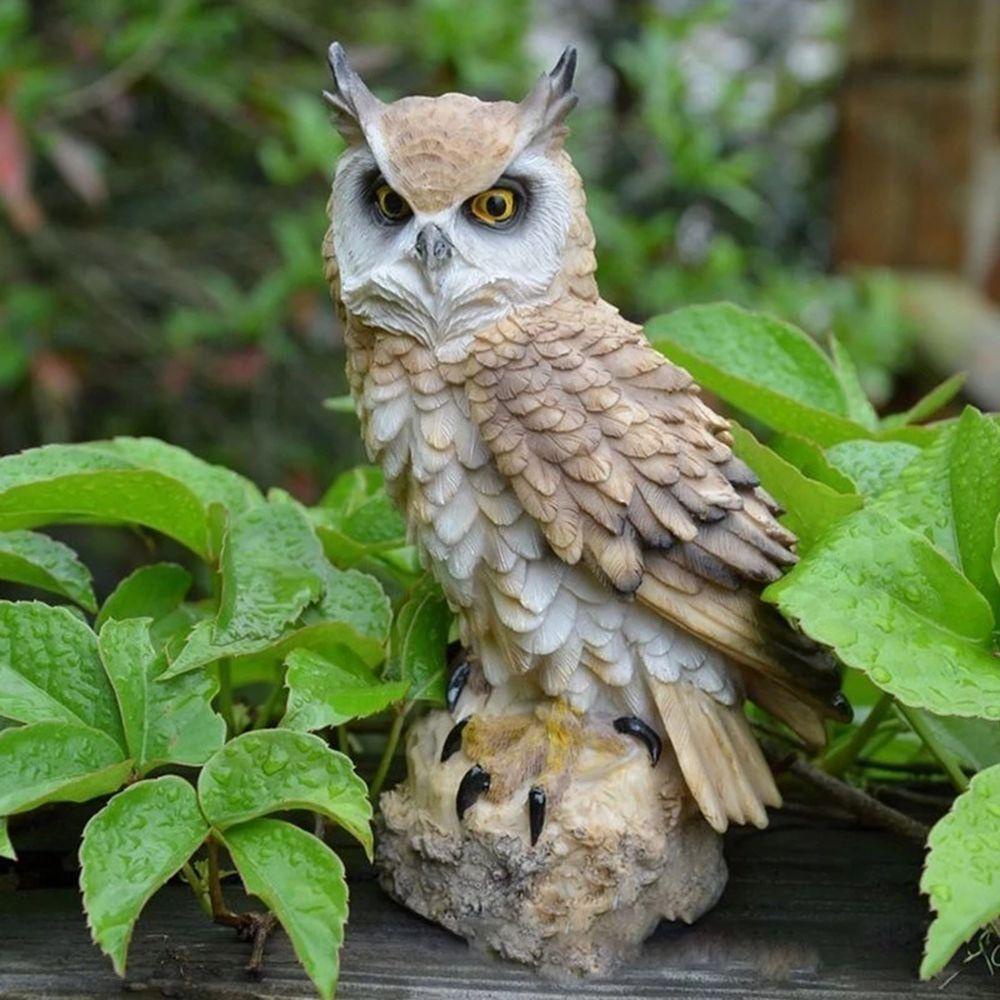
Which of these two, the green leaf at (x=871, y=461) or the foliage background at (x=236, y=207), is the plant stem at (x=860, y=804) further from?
the foliage background at (x=236, y=207)

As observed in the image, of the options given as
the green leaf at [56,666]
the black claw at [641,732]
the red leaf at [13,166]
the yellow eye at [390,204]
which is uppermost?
the yellow eye at [390,204]

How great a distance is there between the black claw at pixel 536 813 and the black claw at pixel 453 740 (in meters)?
0.07

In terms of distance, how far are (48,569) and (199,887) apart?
27 centimetres

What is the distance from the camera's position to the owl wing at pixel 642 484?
0.77 metres

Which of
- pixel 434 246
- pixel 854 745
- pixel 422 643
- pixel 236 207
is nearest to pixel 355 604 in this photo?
pixel 422 643

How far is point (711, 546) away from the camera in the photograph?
79 cm

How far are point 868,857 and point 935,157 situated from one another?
1.86 metres

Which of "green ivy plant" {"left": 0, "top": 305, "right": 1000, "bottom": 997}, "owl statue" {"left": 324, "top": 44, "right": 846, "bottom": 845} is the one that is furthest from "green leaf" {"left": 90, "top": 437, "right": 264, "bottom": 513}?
"owl statue" {"left": 324, "top": 44, "right": 846, "bottom": 845}

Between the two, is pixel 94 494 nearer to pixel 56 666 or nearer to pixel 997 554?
pixel 56 666

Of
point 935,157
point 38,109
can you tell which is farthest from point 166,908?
point 935,157

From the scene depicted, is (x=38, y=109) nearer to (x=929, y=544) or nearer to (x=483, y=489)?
(x=483, y=489)

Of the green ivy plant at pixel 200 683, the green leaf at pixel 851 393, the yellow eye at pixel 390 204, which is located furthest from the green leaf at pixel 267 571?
the green leaf at pixel 851 393

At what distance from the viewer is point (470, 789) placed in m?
0.81

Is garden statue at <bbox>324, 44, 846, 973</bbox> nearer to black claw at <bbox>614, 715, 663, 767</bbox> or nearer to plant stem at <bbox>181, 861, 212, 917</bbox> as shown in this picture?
black claw at <bbox>614, 715, 663, 767</bbox>
